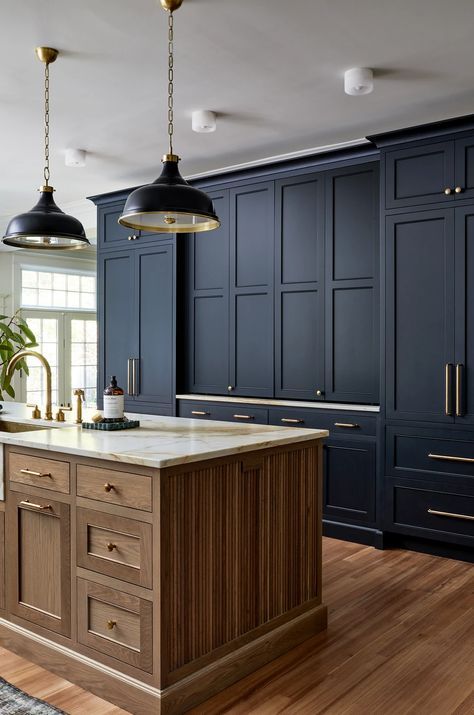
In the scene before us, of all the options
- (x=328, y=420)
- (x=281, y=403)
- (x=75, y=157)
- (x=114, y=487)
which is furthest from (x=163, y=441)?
(x=75, y=157)

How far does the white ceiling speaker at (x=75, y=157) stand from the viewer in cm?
465

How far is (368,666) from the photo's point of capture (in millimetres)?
2574

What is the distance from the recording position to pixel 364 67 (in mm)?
3246

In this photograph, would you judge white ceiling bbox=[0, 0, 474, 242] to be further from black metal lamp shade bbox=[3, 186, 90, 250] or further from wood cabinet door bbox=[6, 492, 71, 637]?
wood cabinet door bbox=[6, 492, 71, 637]

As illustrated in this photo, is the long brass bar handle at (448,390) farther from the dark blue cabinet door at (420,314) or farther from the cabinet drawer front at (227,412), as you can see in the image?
the cabinet drawer front at (227,412)

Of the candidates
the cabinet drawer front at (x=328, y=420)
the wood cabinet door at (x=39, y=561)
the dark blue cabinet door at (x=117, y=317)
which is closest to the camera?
the wood cabinet door at (x=39, y=561)

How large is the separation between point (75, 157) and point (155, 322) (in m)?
1.46

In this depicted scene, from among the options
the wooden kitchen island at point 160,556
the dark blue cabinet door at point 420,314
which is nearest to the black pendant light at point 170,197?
the wooden kitchen island at point 160,556

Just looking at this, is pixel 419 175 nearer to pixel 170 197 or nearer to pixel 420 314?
pixel 420 314

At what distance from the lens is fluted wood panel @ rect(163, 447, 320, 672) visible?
2.25 meters

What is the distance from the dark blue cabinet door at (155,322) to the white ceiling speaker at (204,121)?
144 centimetres

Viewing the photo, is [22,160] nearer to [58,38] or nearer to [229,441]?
[58,38]

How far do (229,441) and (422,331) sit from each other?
1.89m

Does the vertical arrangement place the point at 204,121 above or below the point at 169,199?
above
